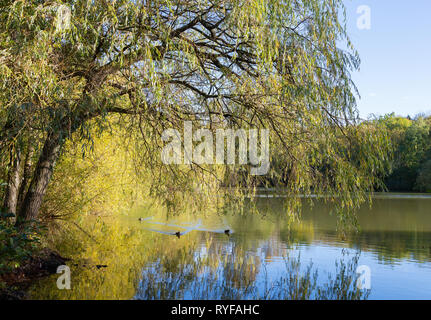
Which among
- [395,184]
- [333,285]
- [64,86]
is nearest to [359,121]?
[333,285]

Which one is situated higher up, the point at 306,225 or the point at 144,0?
the point at 144,0

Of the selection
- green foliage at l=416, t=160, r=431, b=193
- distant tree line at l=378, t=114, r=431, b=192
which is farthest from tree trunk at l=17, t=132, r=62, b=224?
green foliage at l=416, t=160, r=431, b=193

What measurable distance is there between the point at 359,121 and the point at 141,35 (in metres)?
2.72

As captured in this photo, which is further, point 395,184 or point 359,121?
point 395,184

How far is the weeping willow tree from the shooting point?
Result: 14.7 ft

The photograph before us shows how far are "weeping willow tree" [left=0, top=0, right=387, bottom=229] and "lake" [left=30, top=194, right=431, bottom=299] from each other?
1.13m

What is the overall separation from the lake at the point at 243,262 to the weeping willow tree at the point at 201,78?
3.72 ft

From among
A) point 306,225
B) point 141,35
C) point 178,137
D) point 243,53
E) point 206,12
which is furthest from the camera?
point 306,225

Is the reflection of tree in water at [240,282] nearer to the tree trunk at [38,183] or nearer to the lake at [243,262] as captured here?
the lake at [243,262]

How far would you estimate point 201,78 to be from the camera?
20.5ft

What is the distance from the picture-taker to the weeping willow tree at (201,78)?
4473mm

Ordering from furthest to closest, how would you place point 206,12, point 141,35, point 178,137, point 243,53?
point 178,137 → point 243,53 → point 206,12 → point 141,35

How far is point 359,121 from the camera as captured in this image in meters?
5.34
